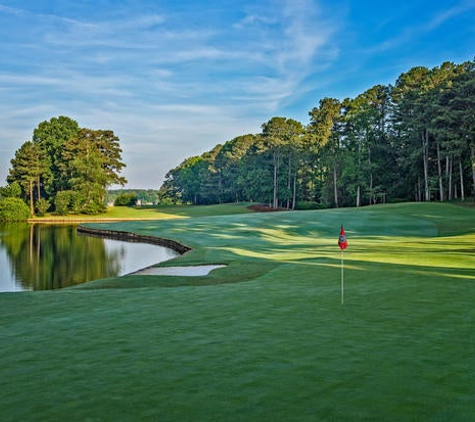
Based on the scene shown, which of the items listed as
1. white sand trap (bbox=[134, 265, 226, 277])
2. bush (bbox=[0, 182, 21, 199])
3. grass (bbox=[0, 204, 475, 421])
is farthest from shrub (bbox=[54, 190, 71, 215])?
grass (bbox=[0, 204, 475, 421])

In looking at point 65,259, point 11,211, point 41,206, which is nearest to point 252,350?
point 65,259

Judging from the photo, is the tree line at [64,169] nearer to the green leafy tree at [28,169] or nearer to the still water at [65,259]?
the green leafy tree at [28,169]

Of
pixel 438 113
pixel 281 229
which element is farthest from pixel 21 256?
pixel 438 113

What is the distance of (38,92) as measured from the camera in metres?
53.2

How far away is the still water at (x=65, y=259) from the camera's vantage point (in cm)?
1925

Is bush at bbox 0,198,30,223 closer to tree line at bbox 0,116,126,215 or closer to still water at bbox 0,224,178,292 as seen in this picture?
tree line at bbox 0,116,126,215

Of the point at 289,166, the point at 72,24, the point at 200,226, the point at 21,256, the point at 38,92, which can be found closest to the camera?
the point at 21,256

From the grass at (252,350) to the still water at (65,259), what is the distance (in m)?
8.99

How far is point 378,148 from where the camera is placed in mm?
59812

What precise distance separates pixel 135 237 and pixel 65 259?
1153 cm

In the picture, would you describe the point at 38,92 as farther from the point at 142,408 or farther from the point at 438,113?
the point at 142,408

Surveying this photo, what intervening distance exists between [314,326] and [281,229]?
27.3 meters

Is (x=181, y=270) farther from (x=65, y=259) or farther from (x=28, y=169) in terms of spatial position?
(x=28, y=169)

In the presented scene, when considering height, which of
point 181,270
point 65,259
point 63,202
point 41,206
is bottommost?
point 65,259
